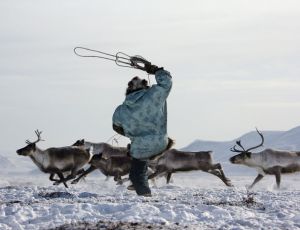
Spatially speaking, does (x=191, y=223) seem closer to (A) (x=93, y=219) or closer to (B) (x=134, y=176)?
(A) (x=93, y=219)

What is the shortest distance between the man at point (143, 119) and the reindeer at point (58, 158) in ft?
28.0

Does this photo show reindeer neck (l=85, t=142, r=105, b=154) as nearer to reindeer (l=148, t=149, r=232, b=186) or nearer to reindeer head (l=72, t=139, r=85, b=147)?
reindeer head (l=72, t=139, r=85, b=147)

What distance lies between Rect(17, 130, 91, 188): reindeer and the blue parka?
8.58 meters

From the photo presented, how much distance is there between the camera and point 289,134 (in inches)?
2084

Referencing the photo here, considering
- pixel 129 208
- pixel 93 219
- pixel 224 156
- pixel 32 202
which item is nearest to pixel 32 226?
pixel 93 219

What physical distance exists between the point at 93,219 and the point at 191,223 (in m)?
0.96

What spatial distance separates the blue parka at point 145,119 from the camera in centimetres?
925

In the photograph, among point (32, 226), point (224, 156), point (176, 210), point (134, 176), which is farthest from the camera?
point (224, 156)

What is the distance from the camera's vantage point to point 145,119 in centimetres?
940

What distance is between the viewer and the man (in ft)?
30.4

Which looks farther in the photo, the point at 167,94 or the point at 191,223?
the point at 167,94

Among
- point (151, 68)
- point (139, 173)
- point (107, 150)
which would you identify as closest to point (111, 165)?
point (107, 150)

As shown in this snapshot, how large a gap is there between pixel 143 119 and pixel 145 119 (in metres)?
0.03

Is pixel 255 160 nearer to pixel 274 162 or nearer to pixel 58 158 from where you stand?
pixel 274 162
